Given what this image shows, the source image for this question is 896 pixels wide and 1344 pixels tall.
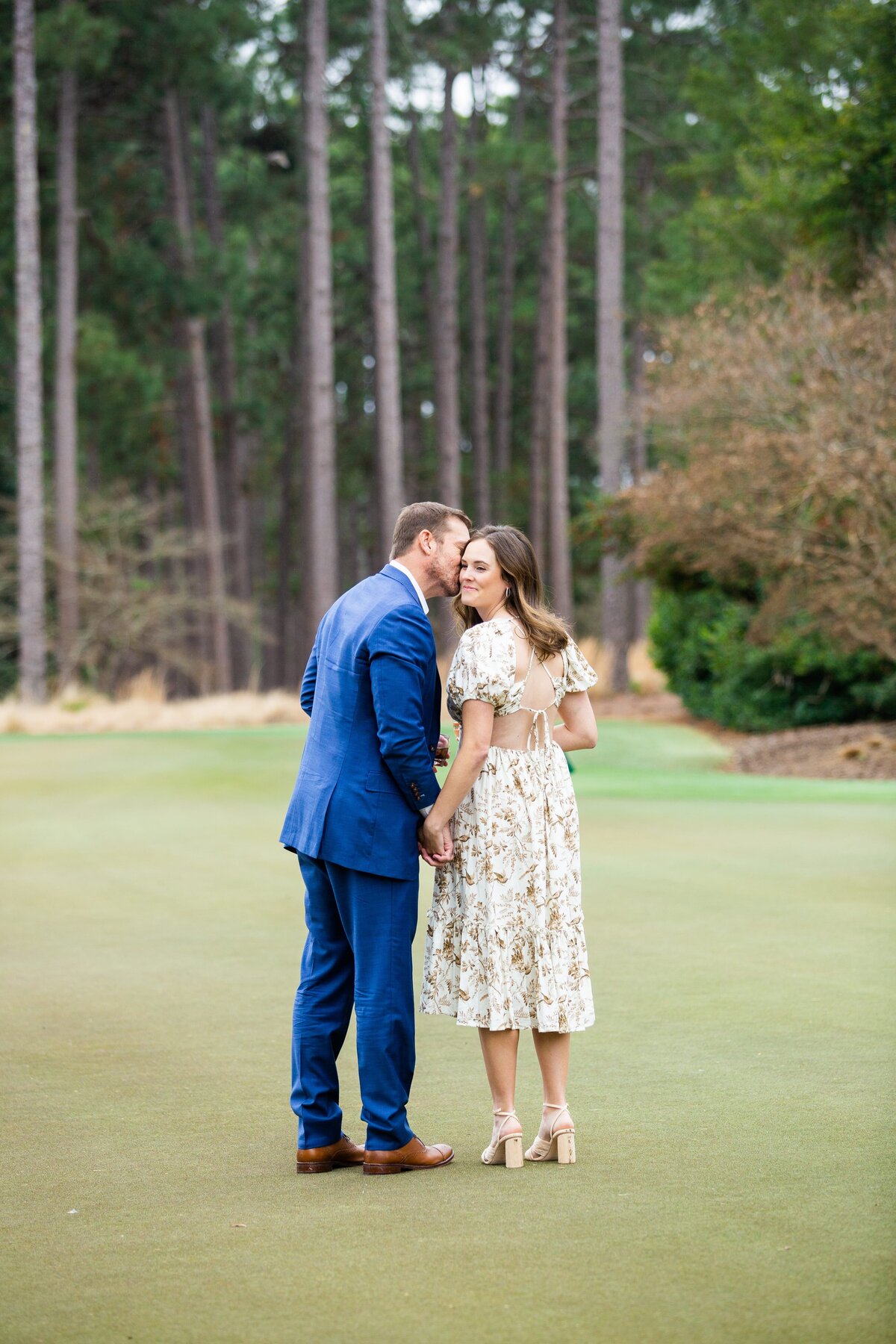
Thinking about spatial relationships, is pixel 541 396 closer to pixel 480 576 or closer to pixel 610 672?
pixel 610 672

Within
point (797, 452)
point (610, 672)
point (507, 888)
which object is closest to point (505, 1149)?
point (507, 888)

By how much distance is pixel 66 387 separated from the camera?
30.0m

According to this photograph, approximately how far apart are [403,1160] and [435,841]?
0.95 m

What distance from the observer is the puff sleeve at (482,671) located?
4.62m

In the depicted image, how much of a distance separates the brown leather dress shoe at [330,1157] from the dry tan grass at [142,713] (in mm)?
17572

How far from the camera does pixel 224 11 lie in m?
28.8

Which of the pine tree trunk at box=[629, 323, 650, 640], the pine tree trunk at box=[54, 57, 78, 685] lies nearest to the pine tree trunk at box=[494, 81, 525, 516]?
the pine tree trunk at box=[629, 323, 650, 640]

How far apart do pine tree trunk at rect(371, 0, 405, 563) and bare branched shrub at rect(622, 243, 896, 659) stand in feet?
30.9

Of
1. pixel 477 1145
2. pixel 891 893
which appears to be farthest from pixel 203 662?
pixel 477 1145

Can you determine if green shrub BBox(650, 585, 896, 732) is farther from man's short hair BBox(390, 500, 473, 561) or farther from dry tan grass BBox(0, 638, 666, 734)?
man's short hair BBox(390, 500, 473, 561)

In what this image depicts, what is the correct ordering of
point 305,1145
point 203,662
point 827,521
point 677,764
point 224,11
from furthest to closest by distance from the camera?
point 203,662 < point 224,11 < point 677,764 < point 827,521 < point 305,1145

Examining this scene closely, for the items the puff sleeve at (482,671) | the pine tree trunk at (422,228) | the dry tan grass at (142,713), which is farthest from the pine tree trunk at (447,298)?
the puff sleeve at (482,671)

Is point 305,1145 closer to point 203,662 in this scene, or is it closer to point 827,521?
point 827,521

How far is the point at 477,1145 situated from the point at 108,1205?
3.93 ft
